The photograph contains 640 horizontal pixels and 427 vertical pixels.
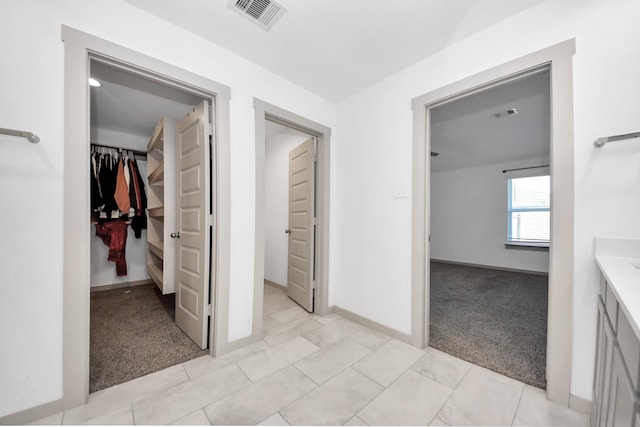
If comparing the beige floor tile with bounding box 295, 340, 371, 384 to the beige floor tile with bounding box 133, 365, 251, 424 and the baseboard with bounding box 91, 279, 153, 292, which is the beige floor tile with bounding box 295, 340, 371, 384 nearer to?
the beige floor tile with bounding box 133, 365, 251, 424

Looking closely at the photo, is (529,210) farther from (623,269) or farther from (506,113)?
(623,269)

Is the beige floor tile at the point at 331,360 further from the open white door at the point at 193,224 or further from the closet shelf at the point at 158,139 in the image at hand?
the closet shelf at the point at 158,139

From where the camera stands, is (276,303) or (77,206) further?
(276,303)

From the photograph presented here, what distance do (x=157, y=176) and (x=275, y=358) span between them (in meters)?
2.64

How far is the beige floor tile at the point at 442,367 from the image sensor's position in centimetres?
169

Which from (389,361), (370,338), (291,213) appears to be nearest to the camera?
(389,361)

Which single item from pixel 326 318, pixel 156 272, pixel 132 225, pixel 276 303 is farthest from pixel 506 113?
pixel 132 225

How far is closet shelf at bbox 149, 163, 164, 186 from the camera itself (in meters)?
2.95

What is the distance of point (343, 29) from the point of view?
1790 millimetres

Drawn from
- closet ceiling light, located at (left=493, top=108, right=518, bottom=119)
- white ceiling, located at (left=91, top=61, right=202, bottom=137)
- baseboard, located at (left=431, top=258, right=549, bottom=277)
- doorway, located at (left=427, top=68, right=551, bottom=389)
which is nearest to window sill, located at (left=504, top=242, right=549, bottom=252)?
doorway, located at (left=427, top=68, right=551, bottom=389)

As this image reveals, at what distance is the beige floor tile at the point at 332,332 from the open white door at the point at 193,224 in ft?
3.06

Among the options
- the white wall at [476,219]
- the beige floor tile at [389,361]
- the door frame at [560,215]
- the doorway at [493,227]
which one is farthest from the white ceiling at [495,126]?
the beige floor tile at [389,361]

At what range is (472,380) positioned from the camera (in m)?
1.68

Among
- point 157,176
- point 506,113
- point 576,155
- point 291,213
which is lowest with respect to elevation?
point 291,213
